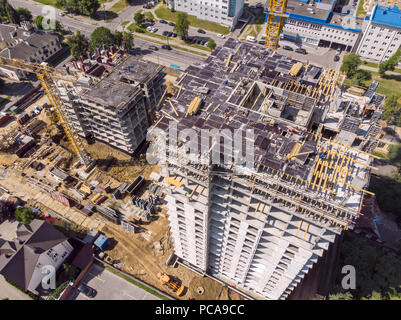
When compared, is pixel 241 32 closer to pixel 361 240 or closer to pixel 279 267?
pixel 361 240

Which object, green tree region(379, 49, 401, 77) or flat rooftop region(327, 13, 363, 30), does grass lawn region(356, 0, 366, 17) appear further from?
green tree region(379, 49, 401, 77)

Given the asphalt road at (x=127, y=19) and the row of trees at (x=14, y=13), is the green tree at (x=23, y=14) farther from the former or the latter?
the asphalt road at (x=127, y=19)

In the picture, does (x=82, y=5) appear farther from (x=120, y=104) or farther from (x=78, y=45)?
(x=120, y=104)

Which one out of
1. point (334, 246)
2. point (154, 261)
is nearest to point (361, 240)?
point (334, 246)

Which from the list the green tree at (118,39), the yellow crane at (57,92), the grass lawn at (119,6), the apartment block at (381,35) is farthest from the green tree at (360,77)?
the grass lawn at (119,6)

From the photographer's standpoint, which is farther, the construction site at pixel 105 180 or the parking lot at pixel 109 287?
the construction site at pixel 105 180

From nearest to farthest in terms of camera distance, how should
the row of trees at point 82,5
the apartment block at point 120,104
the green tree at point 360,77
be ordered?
1. the apartment block at point 120,104
2. the green tree at point 360,77
3. the row of trees at point 82,5

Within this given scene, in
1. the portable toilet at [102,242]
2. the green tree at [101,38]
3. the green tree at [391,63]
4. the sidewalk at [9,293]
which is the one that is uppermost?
the green tree at [101,38]
